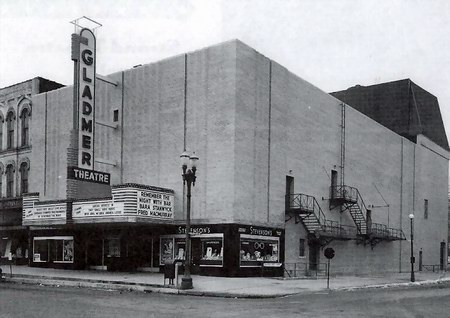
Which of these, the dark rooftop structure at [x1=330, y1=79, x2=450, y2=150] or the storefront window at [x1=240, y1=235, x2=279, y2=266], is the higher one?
the dark rooftop structure at [x1=330, y1=79, x2=450, y2=150]

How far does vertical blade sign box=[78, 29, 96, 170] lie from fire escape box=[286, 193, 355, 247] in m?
12.4

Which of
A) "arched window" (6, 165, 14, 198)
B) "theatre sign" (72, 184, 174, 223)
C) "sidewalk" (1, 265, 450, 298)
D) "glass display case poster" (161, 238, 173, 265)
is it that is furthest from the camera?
"arched window" (6, 165, 14, 198)

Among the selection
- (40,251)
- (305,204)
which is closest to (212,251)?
(305,204)

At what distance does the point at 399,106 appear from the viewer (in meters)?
56.6

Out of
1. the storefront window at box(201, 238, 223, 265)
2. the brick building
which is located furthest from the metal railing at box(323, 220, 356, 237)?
the brick building

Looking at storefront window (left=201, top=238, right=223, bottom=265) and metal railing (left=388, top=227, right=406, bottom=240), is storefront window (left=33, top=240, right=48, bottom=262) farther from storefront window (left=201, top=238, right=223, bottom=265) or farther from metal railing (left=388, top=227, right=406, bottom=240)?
metal railing (left=388, top=227, right=406, bottom=240)

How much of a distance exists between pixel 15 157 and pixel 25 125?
2624mm

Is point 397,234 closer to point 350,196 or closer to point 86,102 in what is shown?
point 350,196

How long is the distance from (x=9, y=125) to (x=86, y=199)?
1738 centimetres

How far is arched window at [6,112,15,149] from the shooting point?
1815 inches

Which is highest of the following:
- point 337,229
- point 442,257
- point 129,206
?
point 129,206

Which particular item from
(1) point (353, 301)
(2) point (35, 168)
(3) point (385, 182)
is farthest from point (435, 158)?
(1) point (353, 301)

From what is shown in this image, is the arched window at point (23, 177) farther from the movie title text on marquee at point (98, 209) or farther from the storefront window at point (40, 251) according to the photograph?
the movie title text on marquee at point (98, 209)

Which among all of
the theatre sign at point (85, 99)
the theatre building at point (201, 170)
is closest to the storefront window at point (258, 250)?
the theatre building at point (201, 170)
